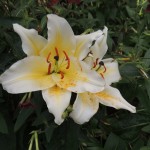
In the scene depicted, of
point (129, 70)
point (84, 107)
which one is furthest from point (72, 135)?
point (129, 70)

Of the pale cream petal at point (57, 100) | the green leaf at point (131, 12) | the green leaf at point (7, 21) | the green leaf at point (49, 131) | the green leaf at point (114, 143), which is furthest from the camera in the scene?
the green leaf at point (131, 12)

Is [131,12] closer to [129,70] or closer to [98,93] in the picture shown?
[129,70]

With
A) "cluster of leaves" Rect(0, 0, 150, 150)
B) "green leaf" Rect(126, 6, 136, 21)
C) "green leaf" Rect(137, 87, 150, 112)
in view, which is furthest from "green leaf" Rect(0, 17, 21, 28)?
"green leaf" Rect(126, 6, 136, 21)

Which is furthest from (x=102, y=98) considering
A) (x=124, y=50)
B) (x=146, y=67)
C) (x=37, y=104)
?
(x=124, y=50)

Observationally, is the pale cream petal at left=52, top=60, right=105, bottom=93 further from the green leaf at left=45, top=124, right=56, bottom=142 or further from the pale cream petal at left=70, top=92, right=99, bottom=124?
the green leaf at left=45, top=124, right=56, bottom=142

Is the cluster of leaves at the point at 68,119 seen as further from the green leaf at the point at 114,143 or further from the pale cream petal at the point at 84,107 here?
the pale cream petal at the point at 84,107

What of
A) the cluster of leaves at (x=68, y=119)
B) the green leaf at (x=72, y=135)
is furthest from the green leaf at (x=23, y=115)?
the green leaf at (x=72, y=135)

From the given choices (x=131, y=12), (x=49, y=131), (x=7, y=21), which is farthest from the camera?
(x=131, y=12)
